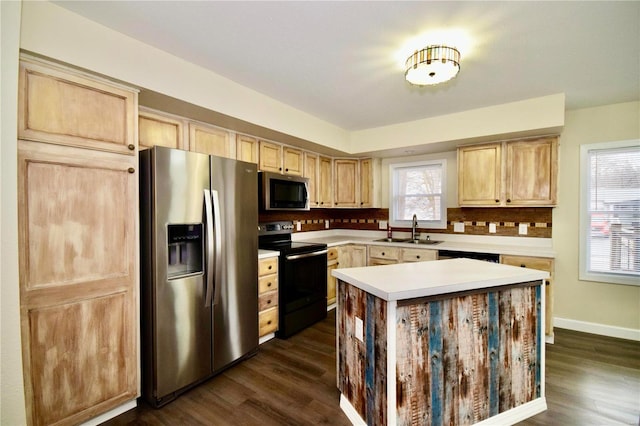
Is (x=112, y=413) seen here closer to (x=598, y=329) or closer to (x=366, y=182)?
(x=366, y=182)

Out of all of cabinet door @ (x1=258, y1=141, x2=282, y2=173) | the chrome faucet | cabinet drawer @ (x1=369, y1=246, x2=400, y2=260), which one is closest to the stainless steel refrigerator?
cabinet door @ (x1=258, y1=141, x2=282, y2=173)

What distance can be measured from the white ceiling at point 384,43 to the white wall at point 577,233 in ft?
0.92

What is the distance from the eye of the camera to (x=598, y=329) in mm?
3145

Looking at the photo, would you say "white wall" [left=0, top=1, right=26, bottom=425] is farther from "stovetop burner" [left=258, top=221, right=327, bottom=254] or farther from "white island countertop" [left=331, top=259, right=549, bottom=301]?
"stovetop burner" [left=258, top=221, right=327, bottom=254]

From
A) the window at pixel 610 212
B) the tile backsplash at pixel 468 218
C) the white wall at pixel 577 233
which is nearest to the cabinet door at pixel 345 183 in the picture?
the tile backsplash at pixel 468 218

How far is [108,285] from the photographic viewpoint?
1841mm

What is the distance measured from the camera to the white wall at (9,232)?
4.52ft

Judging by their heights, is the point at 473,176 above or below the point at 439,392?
above

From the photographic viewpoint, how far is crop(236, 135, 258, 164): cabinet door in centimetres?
305

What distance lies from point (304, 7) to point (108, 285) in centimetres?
210

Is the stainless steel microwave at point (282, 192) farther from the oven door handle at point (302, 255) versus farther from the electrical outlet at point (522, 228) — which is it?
the electrical outlet at point (522, 228)

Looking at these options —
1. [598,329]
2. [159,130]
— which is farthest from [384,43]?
[598,329]

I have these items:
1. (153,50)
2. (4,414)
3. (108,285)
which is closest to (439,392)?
(108,285)

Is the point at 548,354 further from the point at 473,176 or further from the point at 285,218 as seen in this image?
the point at 285,218
